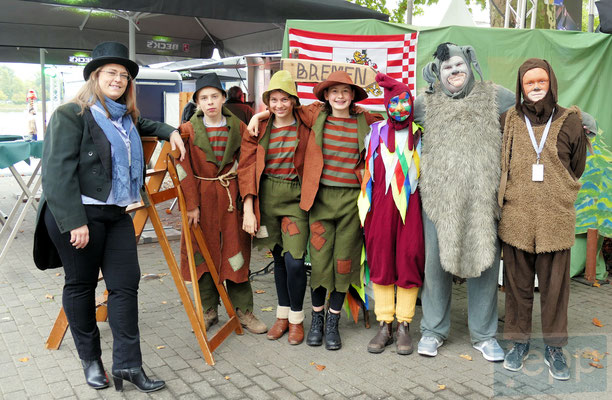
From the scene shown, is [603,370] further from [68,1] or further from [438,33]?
[68,1]

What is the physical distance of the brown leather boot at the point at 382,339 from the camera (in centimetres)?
381

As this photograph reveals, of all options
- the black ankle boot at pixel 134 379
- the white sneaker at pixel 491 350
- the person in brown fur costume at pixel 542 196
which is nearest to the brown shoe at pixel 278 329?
the black ankle boot at pixel 134 379

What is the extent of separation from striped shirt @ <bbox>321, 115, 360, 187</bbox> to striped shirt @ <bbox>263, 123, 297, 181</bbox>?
0.22 meters

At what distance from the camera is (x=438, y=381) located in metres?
3.40

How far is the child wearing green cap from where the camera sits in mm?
3799

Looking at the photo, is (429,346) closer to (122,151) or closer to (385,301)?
(385,301)

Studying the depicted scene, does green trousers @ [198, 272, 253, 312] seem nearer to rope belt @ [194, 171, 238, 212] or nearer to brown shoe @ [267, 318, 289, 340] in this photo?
brown shoe @ [267, 318, 289, 340]

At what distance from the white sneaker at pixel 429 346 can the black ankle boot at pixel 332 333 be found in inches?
21.0

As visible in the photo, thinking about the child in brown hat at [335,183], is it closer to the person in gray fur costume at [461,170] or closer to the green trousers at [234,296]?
the person in gray fur costume at [461,170]

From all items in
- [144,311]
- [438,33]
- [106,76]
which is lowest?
[144,311]

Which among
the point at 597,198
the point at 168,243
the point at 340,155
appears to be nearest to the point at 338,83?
the point at 340,155

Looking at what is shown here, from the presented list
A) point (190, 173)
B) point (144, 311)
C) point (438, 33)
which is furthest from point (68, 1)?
point (438, 33)

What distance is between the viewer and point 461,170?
11.3ft

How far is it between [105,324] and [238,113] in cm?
389
